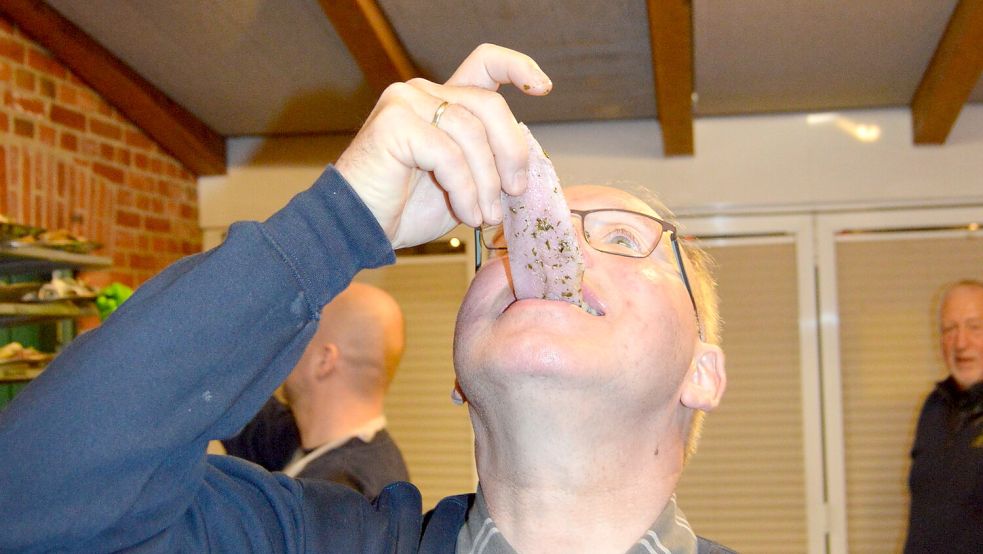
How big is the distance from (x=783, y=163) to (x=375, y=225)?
3.88 meters

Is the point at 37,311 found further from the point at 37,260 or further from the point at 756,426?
the point at 756,426

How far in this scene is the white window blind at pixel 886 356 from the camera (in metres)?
4.37

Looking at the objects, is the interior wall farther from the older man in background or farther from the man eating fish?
the man eating fish

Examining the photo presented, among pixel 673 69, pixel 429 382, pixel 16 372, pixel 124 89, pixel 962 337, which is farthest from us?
pixel 429 382

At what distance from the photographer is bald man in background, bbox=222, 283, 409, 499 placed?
2.46 m

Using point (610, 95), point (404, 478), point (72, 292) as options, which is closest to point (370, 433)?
point (404, 478)

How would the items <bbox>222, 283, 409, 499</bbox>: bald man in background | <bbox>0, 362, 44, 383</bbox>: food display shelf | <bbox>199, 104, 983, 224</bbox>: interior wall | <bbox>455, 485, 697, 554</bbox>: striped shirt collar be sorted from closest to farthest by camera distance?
1. <bbox>455, 485, 697, 554</bbox>: striped shirt collar
2. <bbox>222, 283, 409, 499</bbox>: bald man in background
3. <bbox>0, 362, 44, 383</bbox>: food display shelf
4. <bbox>199, 104, 983, 224</bbox>: interior wall

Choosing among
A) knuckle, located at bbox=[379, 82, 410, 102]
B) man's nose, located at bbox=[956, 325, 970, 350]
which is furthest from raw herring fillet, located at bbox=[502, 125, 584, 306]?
man's nose, located at bbox=[956, 325, 970, 350]

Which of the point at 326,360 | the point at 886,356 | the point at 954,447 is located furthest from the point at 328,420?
the point at 886,356

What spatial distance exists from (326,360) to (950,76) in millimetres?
2778

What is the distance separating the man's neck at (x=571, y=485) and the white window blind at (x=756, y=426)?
3366 mm

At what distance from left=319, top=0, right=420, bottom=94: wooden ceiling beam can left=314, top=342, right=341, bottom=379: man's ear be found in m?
1.37

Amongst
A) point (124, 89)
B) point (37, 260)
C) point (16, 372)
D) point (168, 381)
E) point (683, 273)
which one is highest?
point (124, 89)

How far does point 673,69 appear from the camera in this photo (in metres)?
3.71
